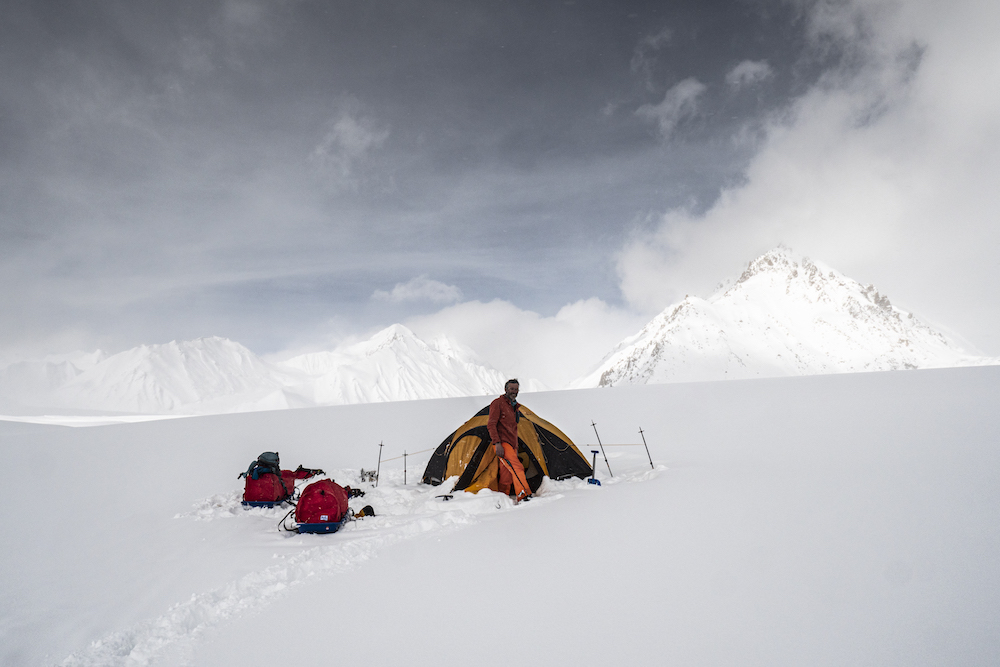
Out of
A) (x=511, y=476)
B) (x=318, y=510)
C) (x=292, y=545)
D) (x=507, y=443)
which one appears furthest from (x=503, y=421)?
(x=292, y=545)

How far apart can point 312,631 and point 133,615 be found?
5.63ft

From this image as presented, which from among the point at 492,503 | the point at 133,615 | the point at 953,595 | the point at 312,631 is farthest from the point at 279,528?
the point at 953,595

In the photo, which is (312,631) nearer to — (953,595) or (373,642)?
(373,642)

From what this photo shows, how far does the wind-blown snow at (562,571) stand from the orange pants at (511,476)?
524 mm

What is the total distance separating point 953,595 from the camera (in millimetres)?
2762

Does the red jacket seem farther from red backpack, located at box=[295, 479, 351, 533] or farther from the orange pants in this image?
red backpack, located at box=[295, 479, 351, 533]

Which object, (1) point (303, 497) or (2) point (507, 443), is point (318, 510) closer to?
(1) point (303, 497)

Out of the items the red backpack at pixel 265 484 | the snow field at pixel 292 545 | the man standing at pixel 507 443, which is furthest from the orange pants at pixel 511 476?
the red backpack at pixel 265 484

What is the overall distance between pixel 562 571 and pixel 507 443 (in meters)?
3.92

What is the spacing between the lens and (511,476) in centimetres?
721

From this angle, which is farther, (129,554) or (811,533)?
(129,554)

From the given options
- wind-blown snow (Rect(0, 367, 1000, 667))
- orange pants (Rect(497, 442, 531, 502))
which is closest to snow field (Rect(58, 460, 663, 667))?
wind-blown snow (Rect(0, 367, 1000, 667))

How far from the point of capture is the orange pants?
7.10 metres

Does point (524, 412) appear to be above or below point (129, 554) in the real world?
above
